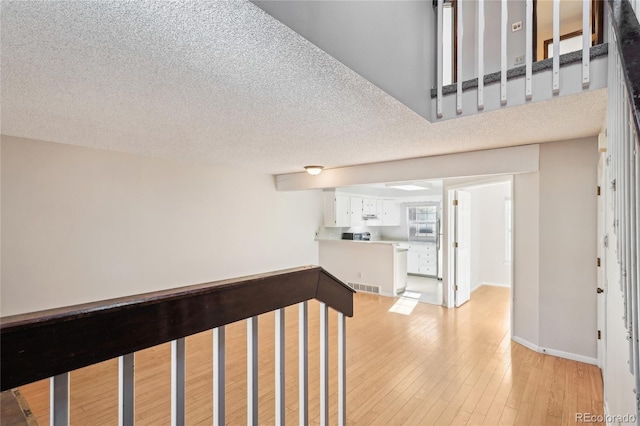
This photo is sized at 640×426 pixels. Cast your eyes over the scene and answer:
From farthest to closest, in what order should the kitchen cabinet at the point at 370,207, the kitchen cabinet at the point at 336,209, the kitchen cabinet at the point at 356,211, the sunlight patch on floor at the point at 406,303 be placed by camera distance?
the kitchen cabinet at the point at 370,207 → the kitchen cabinet at the point at 356,211 → the kitchen cabinet at the point at 336,209 → the sunlight patch on floor at the point at 406,303

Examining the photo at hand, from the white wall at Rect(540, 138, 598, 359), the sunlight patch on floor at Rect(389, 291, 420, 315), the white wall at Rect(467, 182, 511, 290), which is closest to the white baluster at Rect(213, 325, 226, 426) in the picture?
the white wall at Rect(540, 138, 598, 359)

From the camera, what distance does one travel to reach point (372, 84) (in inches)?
81.6

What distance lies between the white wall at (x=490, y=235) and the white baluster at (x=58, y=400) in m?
7.37

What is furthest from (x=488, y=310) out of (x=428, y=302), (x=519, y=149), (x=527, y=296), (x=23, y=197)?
(x=23, y=197)

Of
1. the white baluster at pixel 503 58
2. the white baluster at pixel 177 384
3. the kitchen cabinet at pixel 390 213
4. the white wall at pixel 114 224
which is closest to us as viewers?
the white baluster at pixel 177 384

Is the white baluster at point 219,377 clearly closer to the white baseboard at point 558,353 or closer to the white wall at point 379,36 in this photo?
the white wall at point 379,36

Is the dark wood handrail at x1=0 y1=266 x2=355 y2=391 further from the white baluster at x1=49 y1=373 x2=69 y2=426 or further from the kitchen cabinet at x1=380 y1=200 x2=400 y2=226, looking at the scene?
the kitchen cabinet at x1=380 y1=200 x2=400 y2=226

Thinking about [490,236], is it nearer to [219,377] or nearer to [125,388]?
[219,377]

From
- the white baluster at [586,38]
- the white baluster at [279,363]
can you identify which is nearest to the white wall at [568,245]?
the white baluster at [586,38]

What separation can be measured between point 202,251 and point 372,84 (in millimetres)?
3656

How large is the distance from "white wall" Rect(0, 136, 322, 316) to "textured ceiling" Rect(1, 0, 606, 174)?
355 millimetres

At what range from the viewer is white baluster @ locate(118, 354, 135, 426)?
2.21 feet

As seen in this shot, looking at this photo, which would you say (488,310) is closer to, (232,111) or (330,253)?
(330,253)

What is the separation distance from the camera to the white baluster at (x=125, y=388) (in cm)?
67
